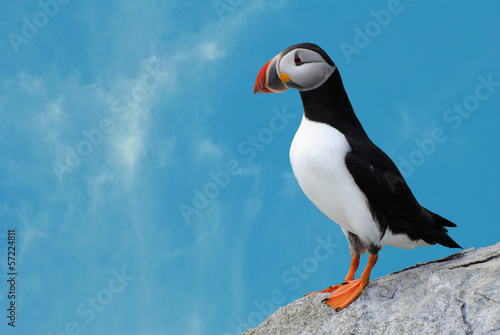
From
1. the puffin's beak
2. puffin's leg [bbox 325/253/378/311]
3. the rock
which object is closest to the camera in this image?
the rock

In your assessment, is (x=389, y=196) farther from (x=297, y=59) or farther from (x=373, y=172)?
(x=297, y=59)

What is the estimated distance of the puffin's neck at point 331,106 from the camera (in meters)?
4.33

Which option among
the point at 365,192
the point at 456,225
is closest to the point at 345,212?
the point at 365,192

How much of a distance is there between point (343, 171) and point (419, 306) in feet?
3.56

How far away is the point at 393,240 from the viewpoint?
438 centimetres

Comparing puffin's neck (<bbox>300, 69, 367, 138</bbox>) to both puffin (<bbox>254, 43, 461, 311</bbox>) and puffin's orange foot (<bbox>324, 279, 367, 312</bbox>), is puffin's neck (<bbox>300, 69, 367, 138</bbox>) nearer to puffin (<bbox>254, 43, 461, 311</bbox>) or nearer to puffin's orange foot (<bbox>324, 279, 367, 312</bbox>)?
puffin (<bbox>254, 43, 461, 311</bbox>)

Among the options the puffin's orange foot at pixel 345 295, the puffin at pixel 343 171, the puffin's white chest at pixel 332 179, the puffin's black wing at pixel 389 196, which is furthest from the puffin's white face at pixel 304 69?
the puffin's orange foot at pixel 345 295

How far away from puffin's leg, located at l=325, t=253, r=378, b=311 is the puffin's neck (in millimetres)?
999

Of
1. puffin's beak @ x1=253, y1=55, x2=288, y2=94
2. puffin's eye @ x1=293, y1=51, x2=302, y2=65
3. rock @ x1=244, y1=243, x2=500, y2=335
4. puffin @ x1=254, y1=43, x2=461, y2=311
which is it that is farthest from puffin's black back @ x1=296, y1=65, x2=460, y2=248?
rock @ x1=244, y1=243, x2=500, y2=335

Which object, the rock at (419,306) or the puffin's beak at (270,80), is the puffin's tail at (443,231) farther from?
the puffin's beak at (270,80)

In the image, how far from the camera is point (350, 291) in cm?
431

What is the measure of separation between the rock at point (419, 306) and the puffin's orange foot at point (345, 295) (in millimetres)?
37

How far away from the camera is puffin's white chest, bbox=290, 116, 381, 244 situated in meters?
4.12

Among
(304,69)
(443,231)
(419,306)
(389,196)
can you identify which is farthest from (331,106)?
(419,306)
